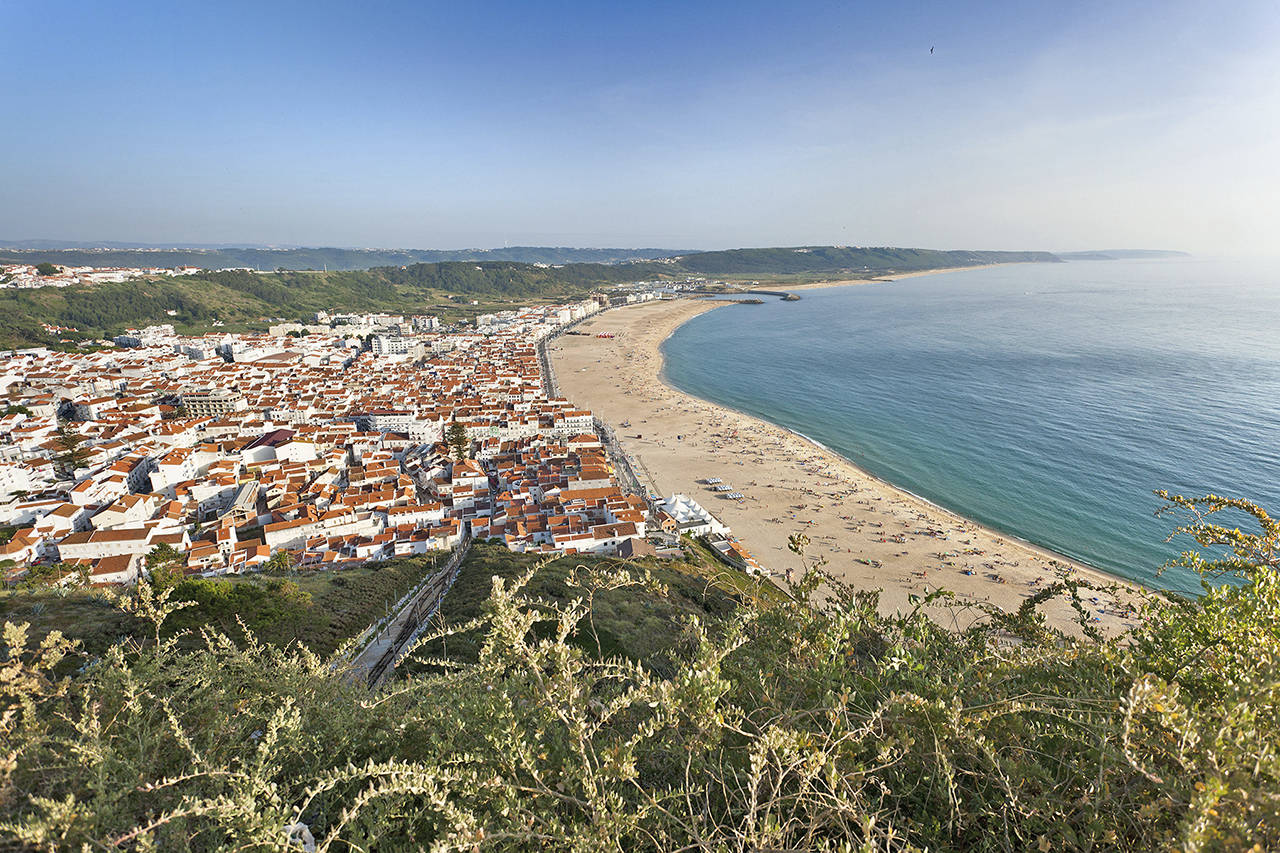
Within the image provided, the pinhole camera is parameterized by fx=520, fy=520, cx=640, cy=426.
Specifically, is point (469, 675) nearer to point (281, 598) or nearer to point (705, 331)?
point (281, 598)

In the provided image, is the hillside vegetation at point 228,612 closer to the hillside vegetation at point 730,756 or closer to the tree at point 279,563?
the tree at point 279,563

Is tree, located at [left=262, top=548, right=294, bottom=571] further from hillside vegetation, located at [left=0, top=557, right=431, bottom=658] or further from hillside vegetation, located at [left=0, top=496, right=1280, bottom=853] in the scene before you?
hillside vegetation, located at [left=0, top=496, right=1280, bottom=853]

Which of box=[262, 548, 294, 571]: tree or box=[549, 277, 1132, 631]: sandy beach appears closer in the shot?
box=[262, 548, 294, 571]: tree

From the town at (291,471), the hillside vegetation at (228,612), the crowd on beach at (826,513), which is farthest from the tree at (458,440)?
the hillside vegetation at (228,612)

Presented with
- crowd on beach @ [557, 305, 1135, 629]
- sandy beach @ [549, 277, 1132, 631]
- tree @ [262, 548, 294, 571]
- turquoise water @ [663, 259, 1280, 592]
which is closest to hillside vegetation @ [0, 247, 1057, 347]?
tree @ [262, 548, 294, 571]

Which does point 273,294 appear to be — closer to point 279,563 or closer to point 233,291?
point 233,291

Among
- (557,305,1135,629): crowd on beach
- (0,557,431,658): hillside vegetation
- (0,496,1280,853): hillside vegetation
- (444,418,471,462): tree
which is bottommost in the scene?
(557,305,1135,629): crowd on beach
